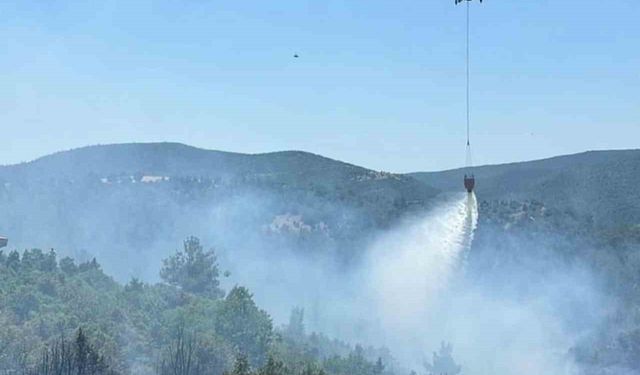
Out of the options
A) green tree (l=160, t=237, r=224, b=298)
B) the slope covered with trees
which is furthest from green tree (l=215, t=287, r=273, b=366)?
green tree (l=160, t=237, r=224, b=298)

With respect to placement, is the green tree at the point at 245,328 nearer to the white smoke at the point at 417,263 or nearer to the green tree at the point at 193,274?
the green tree at the point at 193,274

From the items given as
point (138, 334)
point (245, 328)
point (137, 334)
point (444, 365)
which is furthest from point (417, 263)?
point (137, 334)

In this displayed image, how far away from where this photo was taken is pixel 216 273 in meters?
142

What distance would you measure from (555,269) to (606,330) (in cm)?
2769

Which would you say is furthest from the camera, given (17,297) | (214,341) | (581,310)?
(581,310)

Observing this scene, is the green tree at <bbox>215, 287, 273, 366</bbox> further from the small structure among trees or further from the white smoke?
the white smoke

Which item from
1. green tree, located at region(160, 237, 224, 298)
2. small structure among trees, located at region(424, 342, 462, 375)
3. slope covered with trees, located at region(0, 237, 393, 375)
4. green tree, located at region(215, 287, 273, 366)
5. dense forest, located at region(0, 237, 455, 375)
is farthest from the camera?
green tree, located at region(160, 237, 224, 298)

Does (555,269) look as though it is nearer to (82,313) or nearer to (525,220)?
(525,220)

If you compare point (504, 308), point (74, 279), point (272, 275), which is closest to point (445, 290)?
point (504, 308)

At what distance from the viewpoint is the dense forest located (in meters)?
82.9

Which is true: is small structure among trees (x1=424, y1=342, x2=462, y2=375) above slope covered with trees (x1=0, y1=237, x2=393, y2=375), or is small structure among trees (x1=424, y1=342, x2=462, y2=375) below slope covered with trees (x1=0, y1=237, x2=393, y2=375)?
below

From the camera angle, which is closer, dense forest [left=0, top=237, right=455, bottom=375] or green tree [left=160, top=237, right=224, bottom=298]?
dense forest [left=0, top=237, right=455, bottom=375]

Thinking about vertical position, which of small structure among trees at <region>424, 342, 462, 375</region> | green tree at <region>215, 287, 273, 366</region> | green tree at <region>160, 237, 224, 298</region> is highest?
green tree at <region>160, 237, 224, 298</region>

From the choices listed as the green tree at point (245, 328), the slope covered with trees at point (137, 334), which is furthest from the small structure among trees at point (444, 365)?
the green tree at point (245, 328)
